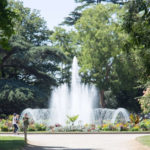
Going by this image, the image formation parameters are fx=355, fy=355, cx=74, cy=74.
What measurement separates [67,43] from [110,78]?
27.9 feet

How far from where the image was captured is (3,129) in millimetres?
27031

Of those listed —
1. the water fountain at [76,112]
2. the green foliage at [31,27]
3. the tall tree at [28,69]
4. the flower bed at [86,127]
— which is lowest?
the flower bed at [86,127]

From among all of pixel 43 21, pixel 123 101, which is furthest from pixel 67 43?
pixel 123 101

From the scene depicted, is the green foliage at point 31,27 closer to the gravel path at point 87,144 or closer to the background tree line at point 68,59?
the background tree line at point 68,59

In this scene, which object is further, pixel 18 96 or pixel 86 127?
pixel 18 96

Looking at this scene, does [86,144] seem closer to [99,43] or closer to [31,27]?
[99,43]

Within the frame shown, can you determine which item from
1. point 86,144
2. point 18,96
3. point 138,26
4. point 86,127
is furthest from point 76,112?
point 138,26

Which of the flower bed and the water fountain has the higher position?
the water fountain

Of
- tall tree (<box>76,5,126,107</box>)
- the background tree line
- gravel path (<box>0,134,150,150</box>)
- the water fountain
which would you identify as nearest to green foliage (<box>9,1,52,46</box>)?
the background tree line

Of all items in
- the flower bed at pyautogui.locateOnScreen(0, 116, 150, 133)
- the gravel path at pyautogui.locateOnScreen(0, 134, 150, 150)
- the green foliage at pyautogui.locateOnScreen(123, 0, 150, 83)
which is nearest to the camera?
the green foliage at pyautogui.locateOnScreen(123, 0, 150, 83)

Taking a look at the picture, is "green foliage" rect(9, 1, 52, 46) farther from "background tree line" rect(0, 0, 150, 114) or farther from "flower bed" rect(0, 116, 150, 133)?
"flower bed" rect(0, 116, 150, 133)

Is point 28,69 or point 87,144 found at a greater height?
point 28,69

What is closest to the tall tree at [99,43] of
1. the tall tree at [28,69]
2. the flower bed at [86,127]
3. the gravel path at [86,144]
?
the tall tree at [28,69]

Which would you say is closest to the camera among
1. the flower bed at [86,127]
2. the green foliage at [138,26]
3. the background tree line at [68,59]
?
the green foliage at [138,26]
